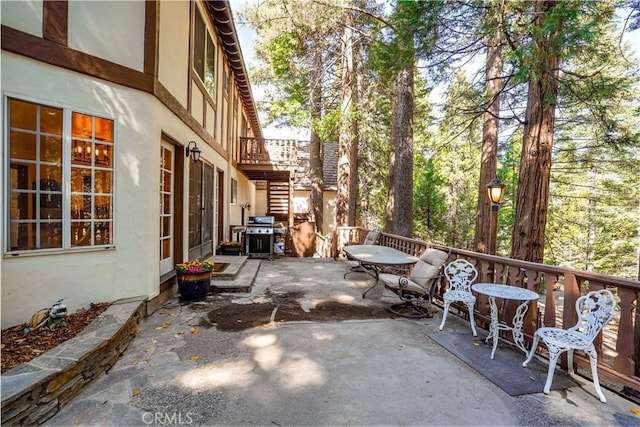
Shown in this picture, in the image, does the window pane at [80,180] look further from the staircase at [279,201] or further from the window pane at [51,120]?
the staircase at [279,201]

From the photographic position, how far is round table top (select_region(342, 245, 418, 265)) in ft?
15.7

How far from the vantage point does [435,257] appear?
4414 mm

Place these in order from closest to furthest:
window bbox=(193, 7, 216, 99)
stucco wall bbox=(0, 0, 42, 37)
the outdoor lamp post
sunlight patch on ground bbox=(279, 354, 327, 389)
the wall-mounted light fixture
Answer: sunlight patch on ground bbox=(279, 354, 327, 389)
stucco wall bbox=(0, 0, 42, 37)
the outdoor lamp post
the wall-mounted light fixture
window bbox=(193, 7, 216, 99)

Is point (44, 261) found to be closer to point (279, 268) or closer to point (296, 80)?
point (279, 268)

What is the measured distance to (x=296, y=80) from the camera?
11.2 meters

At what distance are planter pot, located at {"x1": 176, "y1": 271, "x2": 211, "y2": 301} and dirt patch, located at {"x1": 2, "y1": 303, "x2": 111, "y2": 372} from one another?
1328mm

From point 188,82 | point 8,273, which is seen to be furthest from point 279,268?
point 8,273

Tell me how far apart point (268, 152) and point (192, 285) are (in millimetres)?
7480

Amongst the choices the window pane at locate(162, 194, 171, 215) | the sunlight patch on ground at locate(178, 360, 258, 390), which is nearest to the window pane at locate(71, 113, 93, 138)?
the window pane at locate(162, 194, 171, 215)

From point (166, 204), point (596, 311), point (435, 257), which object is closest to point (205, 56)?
point (166, 204)

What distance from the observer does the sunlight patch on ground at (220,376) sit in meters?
2.54

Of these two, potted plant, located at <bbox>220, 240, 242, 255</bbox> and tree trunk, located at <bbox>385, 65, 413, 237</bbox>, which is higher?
tree trunk, located at <bbox>385, 65, 413, 237</bbox>

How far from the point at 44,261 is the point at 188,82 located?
12.0 ft

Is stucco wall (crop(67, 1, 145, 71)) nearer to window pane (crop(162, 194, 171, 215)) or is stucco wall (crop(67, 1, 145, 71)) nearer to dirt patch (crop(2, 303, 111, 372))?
window pane (crop(162, 194, 171, 215))
